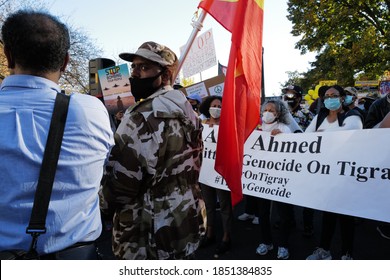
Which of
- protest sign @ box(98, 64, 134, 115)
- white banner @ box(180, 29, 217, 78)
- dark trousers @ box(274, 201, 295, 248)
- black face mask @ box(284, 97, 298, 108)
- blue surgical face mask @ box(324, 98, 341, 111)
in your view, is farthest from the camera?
white banner @ box(180, 29, 217, 78)

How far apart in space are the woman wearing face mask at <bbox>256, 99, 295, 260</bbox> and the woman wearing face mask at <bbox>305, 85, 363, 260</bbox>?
1.10ft

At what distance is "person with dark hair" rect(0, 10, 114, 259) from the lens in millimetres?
1195

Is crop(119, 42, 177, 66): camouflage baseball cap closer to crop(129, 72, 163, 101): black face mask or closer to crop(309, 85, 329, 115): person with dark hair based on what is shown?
crop(129, 72, 163, 101): black face mask

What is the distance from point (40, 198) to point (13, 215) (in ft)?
0.42

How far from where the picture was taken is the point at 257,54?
313 cm

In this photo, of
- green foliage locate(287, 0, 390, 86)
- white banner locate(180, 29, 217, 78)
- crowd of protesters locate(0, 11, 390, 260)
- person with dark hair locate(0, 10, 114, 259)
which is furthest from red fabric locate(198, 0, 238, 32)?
green foliage locate(287, 0, 390, 86)

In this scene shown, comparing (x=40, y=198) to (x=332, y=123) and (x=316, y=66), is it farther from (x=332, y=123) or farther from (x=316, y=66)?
(x=316, y=66)

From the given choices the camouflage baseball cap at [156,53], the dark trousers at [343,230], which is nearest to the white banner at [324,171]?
the dark trousers at [343,230]

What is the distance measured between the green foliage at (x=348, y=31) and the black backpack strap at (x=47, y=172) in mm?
21015

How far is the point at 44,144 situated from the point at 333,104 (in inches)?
138

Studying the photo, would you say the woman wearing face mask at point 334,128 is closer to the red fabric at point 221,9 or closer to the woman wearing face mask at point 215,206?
the woman wearing face mask at point 215,206

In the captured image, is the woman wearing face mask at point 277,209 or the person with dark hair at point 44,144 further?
the woman wearing face mask at point 277,209

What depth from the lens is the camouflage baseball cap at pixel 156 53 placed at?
212 centimetres

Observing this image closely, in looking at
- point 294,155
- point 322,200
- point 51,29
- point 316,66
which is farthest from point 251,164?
point 316,66
